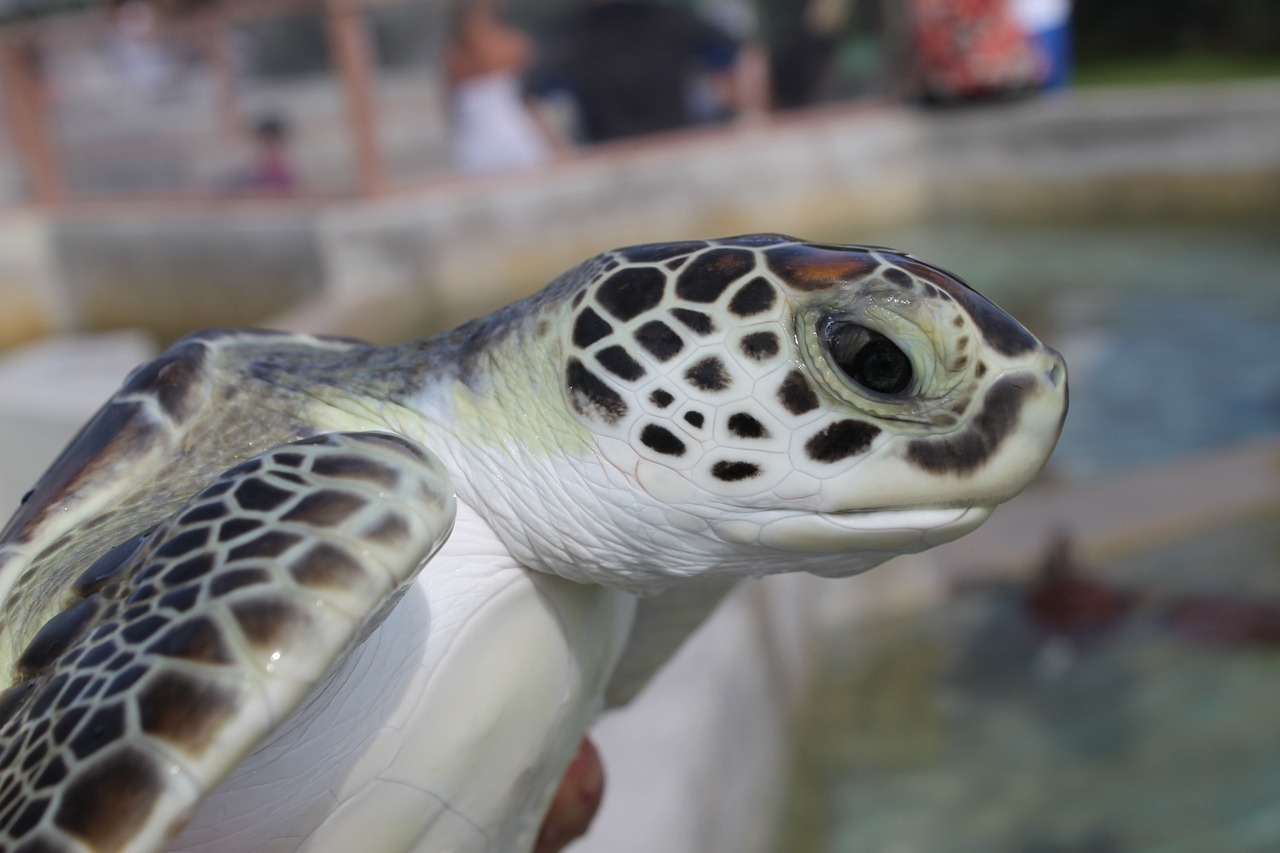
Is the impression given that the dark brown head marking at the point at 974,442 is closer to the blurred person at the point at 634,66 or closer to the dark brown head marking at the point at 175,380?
the dark brown head marking at the point at 175,380

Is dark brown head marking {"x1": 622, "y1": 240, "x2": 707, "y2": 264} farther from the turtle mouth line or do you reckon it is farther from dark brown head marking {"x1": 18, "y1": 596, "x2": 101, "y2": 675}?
dark brown head marking {"x1": 18, "y1": 596, "x2": 101, "y2": 675}

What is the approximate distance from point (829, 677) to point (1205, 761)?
Result: 2.21 feet

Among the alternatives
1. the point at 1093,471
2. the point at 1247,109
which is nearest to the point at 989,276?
the point at 1247,109

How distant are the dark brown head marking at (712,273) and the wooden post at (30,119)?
4.27 metres

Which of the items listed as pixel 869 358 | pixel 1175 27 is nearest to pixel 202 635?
pixel 869 358

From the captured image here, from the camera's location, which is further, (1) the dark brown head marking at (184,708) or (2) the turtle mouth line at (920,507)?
(2) the turtle mouth line at (920,507)

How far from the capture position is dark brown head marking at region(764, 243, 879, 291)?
2.16 ft

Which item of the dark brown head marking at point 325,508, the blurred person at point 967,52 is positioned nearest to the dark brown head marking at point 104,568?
the dark brown head marking at point 325,508

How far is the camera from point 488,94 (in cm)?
392

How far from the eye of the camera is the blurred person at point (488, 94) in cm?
384

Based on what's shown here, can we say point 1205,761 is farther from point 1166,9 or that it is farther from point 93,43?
point 1166,9

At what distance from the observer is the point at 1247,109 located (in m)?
4.99

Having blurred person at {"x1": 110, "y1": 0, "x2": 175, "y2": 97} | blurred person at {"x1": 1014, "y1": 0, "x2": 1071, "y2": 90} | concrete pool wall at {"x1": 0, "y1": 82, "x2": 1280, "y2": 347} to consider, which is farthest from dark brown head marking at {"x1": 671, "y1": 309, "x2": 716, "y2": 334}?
blurred person at {"x1": 1014, "y1": 0, "x2": 1071, "y2": 90}

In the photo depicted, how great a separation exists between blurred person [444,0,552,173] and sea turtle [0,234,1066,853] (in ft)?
10.6
